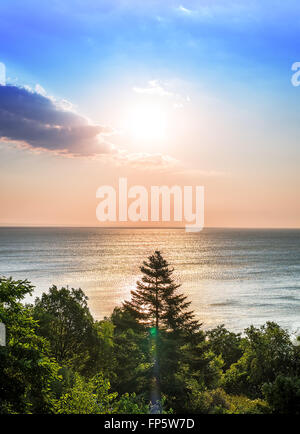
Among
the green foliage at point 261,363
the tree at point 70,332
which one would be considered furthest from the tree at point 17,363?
the green foliage at point 261,363

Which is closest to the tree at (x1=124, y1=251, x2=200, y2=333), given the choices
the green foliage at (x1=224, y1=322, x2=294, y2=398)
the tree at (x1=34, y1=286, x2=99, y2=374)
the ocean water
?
the tree at (x1=34, y1=286, x2=99, y2=374)

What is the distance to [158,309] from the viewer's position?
30969 mm

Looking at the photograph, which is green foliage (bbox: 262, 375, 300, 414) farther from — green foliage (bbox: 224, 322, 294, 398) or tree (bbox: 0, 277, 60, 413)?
tree (bbox: 0, 277, 60, 413)

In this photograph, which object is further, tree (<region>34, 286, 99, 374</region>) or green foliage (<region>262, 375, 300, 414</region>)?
tree (<region>34, 286, 99, 374</region>)

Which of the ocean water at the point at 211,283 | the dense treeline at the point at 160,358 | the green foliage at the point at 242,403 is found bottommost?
the ocean water at the point at 211,283

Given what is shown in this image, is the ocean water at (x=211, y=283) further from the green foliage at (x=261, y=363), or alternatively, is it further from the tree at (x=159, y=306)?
the tree at (x=159, y=306)

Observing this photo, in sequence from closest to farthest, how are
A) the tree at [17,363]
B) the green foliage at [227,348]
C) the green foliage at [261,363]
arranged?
1. the tree at [17,363]
2. the green foliage at [261,363]
3. the green foliage at [227,348]

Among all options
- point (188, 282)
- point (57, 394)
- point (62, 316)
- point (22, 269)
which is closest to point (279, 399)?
point (57, 394)

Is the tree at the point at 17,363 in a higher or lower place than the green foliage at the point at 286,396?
higher

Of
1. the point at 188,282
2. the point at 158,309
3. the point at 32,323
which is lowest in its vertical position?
the point at 188,282

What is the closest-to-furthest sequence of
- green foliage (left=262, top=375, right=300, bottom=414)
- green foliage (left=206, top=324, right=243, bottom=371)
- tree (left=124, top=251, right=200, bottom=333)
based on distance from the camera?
green foliage (left=262, top=375, right=300, bottom=414), tree (left=124, top=251, right=200, bottom=333), green foliage (left=206, top=324, right=243, bottom=371)

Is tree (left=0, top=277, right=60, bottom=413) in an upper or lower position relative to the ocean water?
upper
